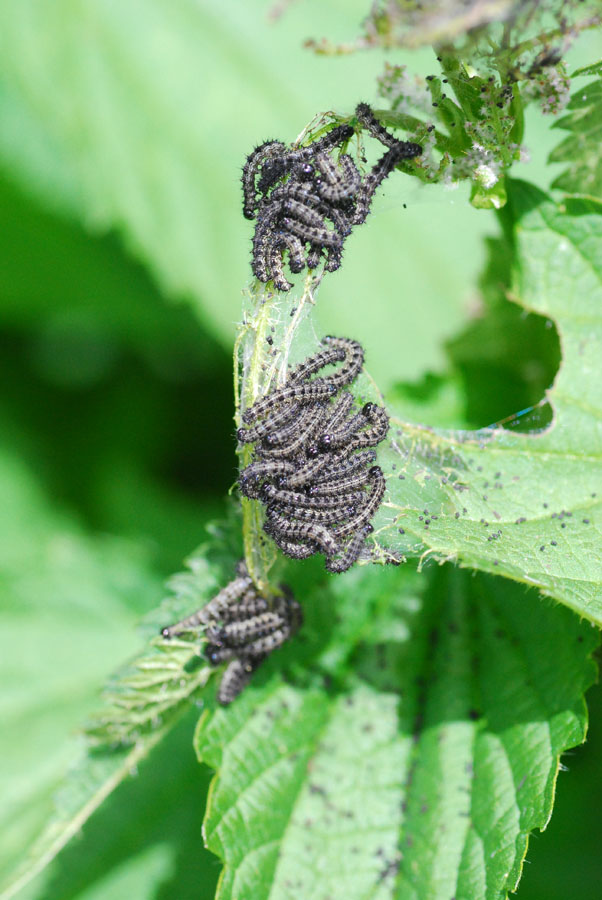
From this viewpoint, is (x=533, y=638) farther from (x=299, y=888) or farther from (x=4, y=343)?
(x=4, y=343)

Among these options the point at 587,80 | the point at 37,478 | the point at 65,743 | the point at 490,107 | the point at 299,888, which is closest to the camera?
the point at 490,107

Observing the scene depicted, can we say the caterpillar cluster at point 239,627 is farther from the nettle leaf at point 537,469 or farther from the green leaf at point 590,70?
the green leaf at point 590,70

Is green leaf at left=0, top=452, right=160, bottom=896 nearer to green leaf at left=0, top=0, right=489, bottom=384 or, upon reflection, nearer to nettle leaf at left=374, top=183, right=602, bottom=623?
green leaf at left=0, top=0, right=489, bottom=384

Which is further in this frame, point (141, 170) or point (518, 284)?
point (141, 170)

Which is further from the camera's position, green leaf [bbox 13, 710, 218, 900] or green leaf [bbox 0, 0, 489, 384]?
green leaf [bbox 0, 0, 489, 384]

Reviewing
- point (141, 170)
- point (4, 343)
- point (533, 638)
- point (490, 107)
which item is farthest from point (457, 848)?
point (4, 343)

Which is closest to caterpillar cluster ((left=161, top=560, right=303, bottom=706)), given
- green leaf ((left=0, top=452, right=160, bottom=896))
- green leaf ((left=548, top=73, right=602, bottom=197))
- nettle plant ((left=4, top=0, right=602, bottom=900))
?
nettle plant ((left=4, top=0, right=602, bottom=900))
